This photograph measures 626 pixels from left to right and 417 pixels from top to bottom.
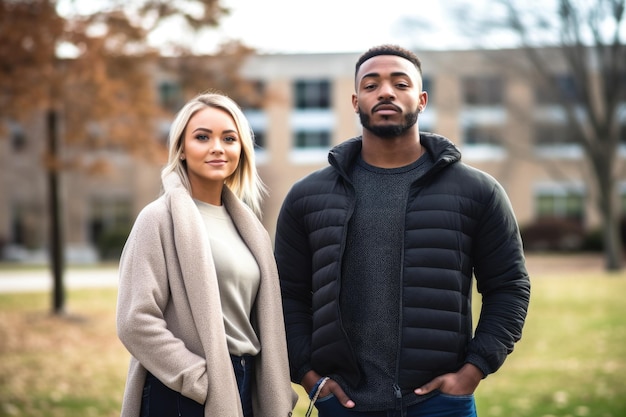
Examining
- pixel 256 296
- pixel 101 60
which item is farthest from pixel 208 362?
pixel 101 60

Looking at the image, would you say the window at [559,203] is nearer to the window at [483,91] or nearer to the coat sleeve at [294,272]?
the window at [483,91]

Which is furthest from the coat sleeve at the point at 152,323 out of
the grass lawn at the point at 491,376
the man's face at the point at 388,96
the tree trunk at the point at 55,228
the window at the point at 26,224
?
the window at the point at 26,224

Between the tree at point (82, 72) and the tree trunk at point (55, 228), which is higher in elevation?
the tree at point (82, 72)

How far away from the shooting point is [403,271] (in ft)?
11.0

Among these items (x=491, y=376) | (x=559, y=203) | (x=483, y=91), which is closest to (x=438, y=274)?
(x=491, y=376)

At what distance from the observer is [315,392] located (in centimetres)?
347

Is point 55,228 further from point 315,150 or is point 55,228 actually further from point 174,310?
point 315,150

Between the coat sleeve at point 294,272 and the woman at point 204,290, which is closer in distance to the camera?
the woman at point 204,290

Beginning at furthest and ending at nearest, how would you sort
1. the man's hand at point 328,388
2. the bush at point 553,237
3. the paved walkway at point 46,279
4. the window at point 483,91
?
the window at point 483,91 < the bush at point 553,237 < the paved walkway at point 46,279 < the man's hand at point 328,388

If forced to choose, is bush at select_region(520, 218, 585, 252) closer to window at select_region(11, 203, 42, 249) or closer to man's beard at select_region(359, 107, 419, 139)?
window at select_region(11, 203, 42, 249)

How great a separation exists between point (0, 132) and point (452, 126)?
98.6 ft

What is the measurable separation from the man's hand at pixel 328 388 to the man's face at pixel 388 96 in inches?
42.0

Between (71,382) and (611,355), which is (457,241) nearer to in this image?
(71,382)

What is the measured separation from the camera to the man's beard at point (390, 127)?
344cm
